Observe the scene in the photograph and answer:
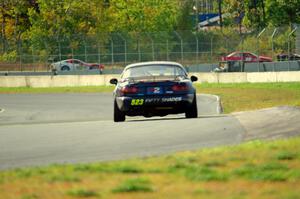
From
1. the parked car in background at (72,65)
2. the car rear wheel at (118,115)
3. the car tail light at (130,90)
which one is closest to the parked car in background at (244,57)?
the parked car in background at (72,65)

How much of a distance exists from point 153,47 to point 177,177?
43.5 meters

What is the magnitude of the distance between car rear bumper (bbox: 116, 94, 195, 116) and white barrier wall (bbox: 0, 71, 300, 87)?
20.7m

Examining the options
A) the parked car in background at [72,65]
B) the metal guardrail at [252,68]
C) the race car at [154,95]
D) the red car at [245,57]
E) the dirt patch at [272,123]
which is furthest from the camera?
the parked car in background at [72,65]

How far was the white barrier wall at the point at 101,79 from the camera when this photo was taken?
4122cm

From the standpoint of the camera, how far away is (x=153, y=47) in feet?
173

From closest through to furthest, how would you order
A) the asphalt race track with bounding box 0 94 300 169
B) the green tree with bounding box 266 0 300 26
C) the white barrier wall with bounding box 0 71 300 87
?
1. the asphalt race track with bounding box 0 94 300 169
2. the white barrier wall with bounding box 0 71 300 87
3. the green tree with bounding box 266 0 300 26

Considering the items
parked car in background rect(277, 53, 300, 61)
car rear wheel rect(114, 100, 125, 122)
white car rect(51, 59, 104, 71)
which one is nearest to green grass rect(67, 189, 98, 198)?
car rear wheel rect(114, 100, 125, 122)

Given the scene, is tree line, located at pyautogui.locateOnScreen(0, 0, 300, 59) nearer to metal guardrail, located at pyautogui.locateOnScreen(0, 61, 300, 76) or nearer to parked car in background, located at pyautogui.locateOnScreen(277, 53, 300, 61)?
metal guardrail, located at pyautogui.locateOnScreen(0, 61, 300, 76)

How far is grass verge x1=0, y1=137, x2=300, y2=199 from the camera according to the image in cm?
846

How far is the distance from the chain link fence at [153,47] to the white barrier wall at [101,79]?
337 cm

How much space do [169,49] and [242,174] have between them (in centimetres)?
4310

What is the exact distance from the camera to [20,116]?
28.1 meters

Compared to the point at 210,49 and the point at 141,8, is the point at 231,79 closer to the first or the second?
the point at 210,49

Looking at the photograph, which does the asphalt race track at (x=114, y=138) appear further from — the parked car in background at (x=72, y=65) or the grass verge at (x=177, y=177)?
the parked car in background at (x=72, y=65)
